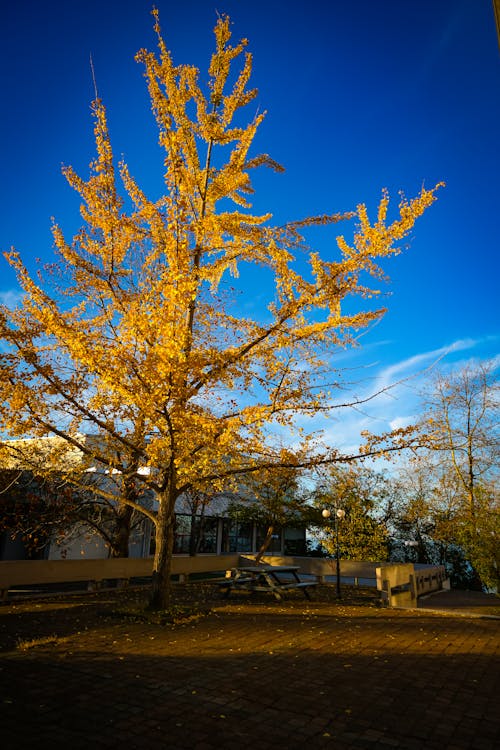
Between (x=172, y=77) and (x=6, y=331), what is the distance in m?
5.69

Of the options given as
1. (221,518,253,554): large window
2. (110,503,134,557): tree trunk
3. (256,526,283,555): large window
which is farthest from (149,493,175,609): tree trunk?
(256,526,283,555): large window

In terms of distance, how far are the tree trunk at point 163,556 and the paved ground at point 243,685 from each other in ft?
3.25

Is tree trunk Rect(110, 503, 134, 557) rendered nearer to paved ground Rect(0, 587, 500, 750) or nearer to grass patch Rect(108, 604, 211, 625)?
grass patch Rect(108, 604, 211, 625)

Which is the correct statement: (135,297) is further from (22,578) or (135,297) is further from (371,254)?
(22,578)

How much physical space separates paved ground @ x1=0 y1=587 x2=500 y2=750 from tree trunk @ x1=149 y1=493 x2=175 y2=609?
99cm

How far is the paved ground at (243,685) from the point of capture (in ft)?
11.9

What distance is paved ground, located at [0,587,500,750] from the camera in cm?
363

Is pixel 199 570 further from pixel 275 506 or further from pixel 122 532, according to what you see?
pixel 275 506

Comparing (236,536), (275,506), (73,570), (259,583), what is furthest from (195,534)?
(73,570)

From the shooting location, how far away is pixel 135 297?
938cm

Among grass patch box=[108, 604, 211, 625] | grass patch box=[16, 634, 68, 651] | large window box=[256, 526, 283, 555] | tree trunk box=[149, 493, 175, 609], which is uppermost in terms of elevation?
tree trunk box=[149, 493, 175, 609]

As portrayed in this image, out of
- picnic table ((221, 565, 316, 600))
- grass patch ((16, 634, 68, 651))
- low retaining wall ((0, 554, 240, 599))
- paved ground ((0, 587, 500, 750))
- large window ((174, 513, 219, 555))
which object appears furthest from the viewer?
large window ((174, 513, 219, 555))

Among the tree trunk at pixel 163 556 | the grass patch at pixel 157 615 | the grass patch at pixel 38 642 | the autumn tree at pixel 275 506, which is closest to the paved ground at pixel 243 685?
the grass patch at pixel 38 642

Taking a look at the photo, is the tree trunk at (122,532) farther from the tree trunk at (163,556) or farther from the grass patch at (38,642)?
the grass patch at (38,642)
